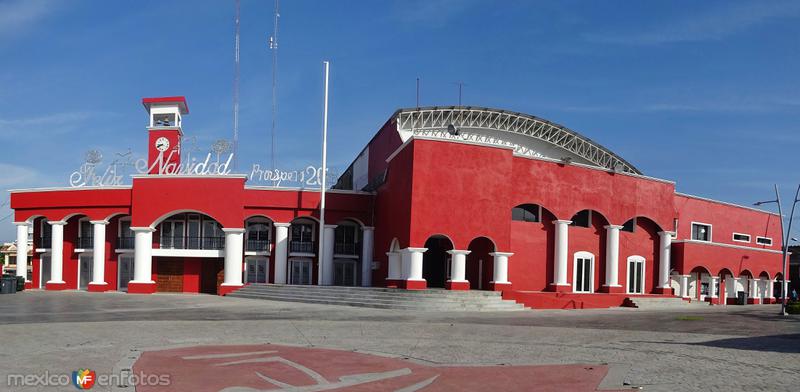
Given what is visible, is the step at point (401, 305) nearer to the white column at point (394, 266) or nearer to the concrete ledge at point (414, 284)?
the concrete ledge at point (414, 284)

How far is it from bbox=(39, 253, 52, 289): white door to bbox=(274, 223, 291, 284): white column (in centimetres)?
1471

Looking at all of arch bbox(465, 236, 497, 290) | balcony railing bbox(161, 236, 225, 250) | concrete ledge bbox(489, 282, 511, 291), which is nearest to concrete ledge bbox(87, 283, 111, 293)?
balcony railing bbox(161, 236, 225, 250)

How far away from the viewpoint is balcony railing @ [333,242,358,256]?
146 feet

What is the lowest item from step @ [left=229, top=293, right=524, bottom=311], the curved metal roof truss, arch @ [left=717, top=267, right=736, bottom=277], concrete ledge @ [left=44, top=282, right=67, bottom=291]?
concrete ledge @ [left=44, top=282, right=67, bottom=291]

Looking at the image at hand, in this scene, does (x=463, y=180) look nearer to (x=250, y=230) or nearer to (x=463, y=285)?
(x=463, y=285)

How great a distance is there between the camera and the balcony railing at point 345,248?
44.4 meters

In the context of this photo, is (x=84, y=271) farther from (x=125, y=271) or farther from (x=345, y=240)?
(x=345, y=240)

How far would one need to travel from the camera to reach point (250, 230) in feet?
142

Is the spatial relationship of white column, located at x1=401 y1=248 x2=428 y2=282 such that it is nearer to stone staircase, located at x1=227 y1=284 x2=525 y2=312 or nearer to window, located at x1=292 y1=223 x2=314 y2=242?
stone staircase, located at x1=227 y1=284 x2=525 y2=312

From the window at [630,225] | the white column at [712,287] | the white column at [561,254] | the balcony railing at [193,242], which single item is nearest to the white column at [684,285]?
the white column at [712,287]

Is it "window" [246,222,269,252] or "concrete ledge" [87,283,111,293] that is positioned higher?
"window" [246,222,269,252]

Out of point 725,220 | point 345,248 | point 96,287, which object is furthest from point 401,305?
point 725,220

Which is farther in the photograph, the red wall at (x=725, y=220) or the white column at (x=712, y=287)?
the red wall at (x=725, y=220)

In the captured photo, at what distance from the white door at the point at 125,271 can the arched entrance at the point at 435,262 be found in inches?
695
